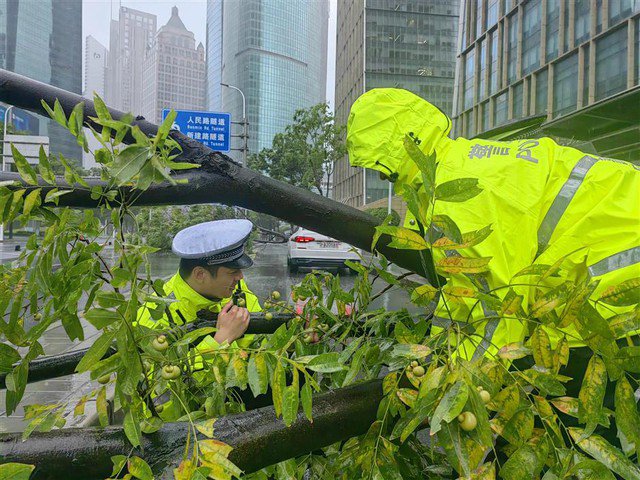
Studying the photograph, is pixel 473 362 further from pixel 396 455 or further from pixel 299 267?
pixel 299 267

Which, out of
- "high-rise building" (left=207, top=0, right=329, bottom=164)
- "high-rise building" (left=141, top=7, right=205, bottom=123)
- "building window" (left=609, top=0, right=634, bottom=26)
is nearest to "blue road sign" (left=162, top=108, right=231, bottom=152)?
"high-rise building" (left=207, top=0, right=329, bottom=164)

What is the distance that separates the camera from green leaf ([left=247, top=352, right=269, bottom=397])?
0.80 m

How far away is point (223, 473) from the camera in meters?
0.67

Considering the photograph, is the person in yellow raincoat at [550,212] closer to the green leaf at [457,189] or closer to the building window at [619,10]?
the green leaf at [457,189]

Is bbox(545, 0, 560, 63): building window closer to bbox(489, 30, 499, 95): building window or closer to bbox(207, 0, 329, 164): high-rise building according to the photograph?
bbox(489, 30, 499, 95): building window

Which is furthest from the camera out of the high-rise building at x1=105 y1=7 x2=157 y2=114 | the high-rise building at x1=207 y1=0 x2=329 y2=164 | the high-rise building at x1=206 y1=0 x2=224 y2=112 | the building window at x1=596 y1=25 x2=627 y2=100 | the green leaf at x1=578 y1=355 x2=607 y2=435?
the high-rise building at x1=206 y1=0 x2=224 y2=112

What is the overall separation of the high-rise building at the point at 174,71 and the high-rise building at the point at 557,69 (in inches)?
737

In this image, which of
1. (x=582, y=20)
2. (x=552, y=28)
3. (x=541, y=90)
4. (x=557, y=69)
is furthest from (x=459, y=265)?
(x=552, y=28)

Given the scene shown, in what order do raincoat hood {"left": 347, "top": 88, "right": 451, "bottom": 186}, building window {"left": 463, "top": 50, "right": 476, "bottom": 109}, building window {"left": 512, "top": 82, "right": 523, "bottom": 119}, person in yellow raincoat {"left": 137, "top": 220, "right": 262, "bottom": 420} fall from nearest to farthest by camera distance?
raincoat hood {"left": 347, "top": 88, "right": 451, "bottom": 186} → person in yellow raincoat {"left": 137, "top": 220, "right": 262, "bottom": 420} → building window {"left": 512, "top": 82, "right": 523, "bottom": 119} → building window {"left": 463, "top": 50, "right": 476, "bottom": 109}

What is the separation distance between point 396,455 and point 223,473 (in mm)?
552

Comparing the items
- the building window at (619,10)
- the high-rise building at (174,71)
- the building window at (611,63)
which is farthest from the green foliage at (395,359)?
the high-rise building at (174,71)

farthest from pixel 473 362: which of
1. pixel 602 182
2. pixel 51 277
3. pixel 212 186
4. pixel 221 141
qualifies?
pixel 221 141

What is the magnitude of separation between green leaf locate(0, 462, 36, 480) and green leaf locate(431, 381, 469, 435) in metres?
0.52

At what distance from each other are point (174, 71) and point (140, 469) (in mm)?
33064
